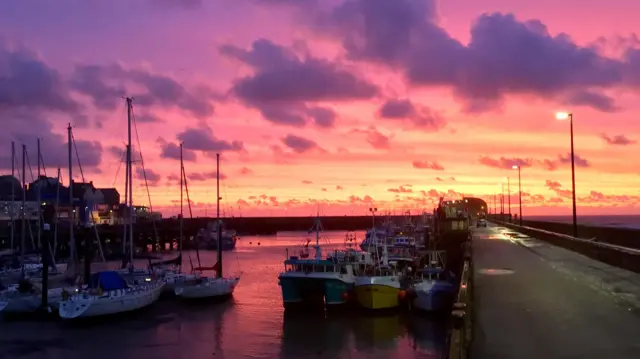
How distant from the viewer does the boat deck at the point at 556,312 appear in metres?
12.9

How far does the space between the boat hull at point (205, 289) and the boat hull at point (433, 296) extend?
15.9 m

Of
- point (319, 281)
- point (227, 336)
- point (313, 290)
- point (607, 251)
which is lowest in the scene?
point (227, 336)

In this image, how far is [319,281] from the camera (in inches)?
1745

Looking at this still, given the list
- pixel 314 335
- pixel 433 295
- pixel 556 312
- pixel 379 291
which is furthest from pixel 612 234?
pixel 556 312

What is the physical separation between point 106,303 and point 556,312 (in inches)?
1222

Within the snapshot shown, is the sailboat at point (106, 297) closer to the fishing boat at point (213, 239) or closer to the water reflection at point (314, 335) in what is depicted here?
the water reflection at point (314, 335)

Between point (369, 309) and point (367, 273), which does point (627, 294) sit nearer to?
point (369, 309)

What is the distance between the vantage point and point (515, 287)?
896 inches

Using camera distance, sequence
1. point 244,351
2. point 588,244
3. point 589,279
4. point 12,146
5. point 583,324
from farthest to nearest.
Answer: point 12,146 < point 588,244 < point 244,351 < point 589,279 < point 583,324

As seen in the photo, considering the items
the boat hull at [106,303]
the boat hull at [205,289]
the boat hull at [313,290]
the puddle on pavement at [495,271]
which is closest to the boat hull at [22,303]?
the boat hull at [106,303]

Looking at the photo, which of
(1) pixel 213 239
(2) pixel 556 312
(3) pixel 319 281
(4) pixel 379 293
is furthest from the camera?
(1) pixel 213 239

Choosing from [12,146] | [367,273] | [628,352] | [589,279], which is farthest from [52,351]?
[12,146]

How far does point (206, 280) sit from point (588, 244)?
90.7ft

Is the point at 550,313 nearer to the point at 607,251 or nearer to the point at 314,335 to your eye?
the point at 607,251
